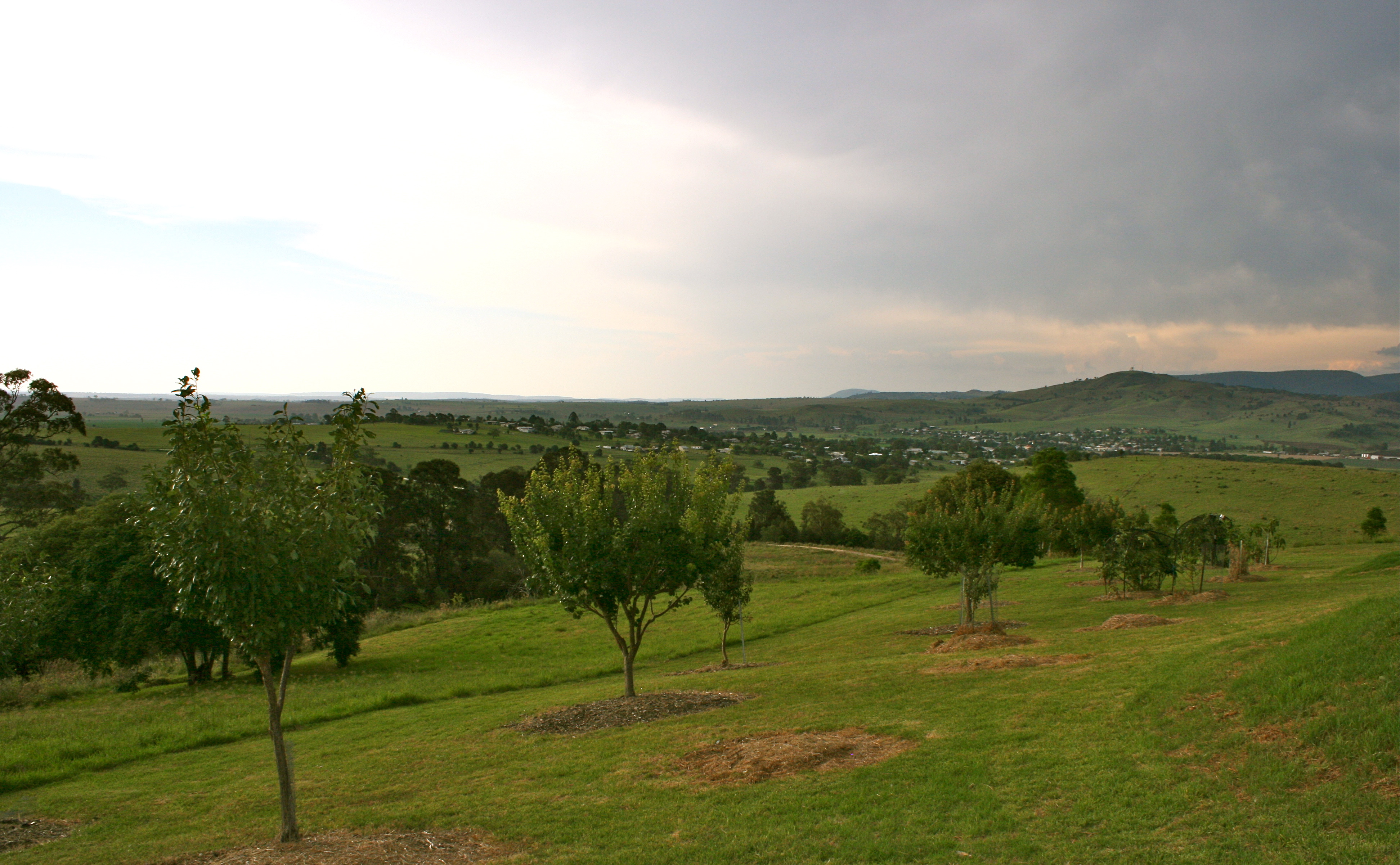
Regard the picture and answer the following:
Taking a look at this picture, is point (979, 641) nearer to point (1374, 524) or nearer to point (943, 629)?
point (943, 629)

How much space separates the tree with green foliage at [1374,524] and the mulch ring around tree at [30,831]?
68280mm

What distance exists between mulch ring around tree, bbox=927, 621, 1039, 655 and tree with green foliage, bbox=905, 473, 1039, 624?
268 cm

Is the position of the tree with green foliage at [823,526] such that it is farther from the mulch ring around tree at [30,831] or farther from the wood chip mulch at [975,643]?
the mulch ring around tree at [30,831]

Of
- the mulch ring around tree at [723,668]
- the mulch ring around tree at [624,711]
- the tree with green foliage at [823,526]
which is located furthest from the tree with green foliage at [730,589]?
the tree with green foliage at [823,526]

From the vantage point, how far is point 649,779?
1173 centimetres

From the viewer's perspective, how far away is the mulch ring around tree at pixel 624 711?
16234 mm

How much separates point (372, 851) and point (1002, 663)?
14116 millimetres

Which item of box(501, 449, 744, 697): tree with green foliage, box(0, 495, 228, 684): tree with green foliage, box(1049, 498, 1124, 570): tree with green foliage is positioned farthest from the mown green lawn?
box(1049, 498, 1124, 570): tree with green foliage

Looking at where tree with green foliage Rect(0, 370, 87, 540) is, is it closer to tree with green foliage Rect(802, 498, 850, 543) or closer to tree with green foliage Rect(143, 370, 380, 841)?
tree with green foliage Rect(143, 370, 380, 841)

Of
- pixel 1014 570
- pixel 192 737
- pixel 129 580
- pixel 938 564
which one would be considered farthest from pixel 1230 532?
pixel 129 580

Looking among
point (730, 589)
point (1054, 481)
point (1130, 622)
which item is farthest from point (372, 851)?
point (1054, 481)

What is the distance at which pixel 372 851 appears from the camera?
9.18 meters

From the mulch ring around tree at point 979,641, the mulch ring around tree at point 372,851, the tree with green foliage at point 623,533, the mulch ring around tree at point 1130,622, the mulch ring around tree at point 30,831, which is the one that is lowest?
the mulch ring around tree at point 30,831

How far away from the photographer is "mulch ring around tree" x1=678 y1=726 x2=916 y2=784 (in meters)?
11.3
